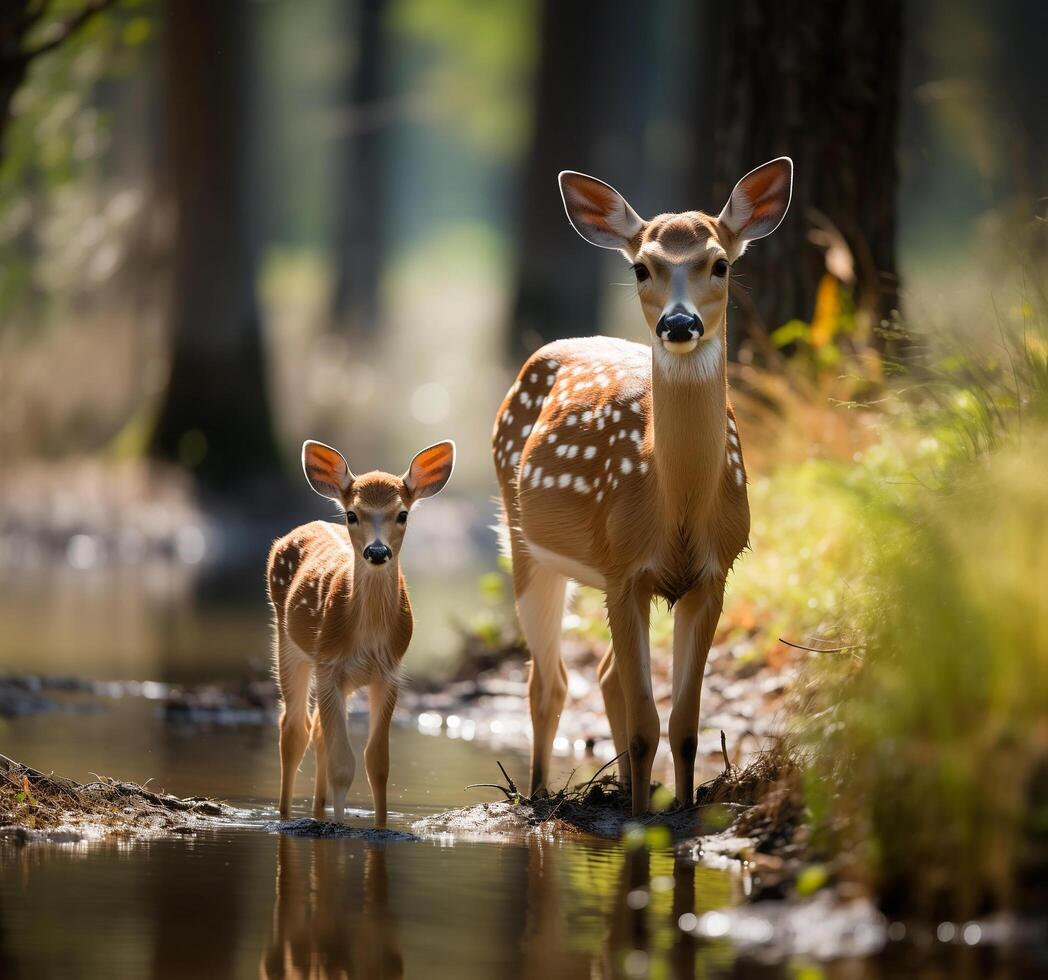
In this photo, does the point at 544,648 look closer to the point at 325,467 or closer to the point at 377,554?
the point at 325,467

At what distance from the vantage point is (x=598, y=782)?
700 cm

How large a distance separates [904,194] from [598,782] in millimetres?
28906

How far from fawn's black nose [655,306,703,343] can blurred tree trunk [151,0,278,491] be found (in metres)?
18.8

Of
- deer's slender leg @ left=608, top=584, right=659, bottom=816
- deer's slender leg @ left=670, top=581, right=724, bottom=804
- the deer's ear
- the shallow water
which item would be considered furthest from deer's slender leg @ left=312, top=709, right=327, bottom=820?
the deer's ear

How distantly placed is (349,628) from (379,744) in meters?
0.50

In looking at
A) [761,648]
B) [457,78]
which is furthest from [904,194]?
[761,648]

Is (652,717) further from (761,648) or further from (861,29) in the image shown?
(861,29)

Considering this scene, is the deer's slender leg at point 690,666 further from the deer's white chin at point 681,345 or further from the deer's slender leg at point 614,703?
the deer's white chin at point 681,345

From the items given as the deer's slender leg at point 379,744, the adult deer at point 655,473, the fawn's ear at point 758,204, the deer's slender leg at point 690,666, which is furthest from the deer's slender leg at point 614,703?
the fawn's ear at point 758,204

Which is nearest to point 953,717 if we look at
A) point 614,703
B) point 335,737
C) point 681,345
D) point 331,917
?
point 331,917

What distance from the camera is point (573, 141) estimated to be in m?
30.1

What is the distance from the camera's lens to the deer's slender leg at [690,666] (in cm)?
678

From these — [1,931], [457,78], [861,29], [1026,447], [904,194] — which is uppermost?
[457,78]

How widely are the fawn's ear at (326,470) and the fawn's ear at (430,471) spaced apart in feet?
0.78
